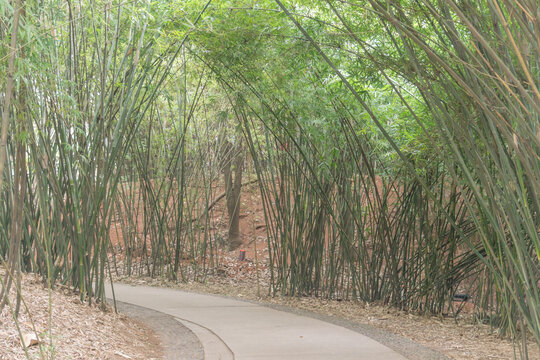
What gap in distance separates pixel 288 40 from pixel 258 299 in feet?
8.90

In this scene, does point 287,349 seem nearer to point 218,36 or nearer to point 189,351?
point 189,351

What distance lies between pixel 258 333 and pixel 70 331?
131cm

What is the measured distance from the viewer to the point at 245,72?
5.54 metres

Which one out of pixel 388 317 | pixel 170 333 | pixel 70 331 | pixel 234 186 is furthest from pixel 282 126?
pixel 234 186

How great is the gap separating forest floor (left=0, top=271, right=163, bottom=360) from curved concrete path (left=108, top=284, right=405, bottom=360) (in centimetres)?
42

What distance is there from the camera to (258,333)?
4266 mm

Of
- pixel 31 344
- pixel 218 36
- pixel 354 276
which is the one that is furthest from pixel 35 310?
pixel 354 276

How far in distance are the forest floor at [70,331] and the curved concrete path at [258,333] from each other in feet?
1.38

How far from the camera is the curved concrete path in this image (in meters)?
3.67

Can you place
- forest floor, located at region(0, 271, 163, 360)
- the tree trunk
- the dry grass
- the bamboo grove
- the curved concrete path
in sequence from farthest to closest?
1. the tree trunk
2. the dry grass
3. the bamboo grove
4. the curved concrete path
5. forest floor, located at region(0, 271, 163, 360)

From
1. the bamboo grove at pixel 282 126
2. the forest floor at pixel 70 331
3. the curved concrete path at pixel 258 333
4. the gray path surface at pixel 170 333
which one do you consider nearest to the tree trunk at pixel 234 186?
the bamboo grove at pixel 282 126

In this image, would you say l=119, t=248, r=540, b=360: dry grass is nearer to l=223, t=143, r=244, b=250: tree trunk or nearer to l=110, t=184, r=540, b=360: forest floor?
l=110, t=184, r=540, b=360: forest floor

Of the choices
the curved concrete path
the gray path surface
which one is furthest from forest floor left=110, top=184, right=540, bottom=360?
the gray path surface

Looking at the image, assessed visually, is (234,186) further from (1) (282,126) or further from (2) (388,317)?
(2) (388,317)
